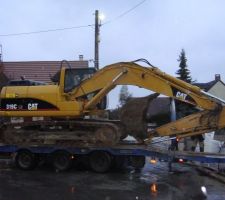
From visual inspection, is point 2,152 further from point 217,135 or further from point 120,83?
point 217,135

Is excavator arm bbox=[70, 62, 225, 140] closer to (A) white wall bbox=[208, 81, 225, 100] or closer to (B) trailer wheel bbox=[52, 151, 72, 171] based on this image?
(B) trailer wheel bbox=[52, 151, 72, 171]

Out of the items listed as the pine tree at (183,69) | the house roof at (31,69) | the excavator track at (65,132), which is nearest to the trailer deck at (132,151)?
the excavator track at (65,132)

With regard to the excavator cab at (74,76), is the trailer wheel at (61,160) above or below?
below

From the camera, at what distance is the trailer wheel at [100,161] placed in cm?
1789

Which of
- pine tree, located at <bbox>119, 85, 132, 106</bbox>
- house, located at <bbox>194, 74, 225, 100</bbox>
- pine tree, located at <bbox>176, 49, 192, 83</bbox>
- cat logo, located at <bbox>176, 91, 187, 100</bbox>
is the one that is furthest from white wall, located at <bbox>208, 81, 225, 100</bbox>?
cat logo, located at <bbox>176, 91, 187, 100</bbox>

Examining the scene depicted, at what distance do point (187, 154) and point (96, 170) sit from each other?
2.88 m

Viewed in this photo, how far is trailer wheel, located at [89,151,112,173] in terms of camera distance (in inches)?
704

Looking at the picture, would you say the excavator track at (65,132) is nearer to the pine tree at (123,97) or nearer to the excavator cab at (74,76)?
the excavator cab at (74,76)

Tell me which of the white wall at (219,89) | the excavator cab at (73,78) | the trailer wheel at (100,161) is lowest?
the trailer wheel at (100,161)

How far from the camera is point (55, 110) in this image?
18797 mm

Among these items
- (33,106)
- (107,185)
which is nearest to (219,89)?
(33,106)

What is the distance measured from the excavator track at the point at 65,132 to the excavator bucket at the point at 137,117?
0.26 metres

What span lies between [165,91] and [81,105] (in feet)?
9.01

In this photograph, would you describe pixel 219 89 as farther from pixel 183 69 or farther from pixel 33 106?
pixel 33 106
